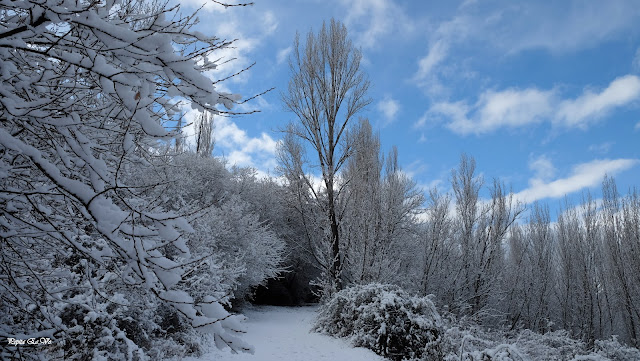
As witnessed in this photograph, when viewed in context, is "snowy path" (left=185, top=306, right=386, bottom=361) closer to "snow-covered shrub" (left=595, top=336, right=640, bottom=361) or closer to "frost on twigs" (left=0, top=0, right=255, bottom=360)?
"frost on twigs" (left=0, top=0, right=255, bottom=360)

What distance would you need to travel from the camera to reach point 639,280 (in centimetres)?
1588

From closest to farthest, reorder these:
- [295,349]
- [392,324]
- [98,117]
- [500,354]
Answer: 1. [98,117]
2. [500,354]
3. [295,349]
4. [392,324]

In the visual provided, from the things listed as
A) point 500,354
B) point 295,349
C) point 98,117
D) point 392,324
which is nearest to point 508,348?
point 500,354

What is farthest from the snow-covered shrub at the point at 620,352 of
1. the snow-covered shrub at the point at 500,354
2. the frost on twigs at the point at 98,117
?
the frost on twigs at the point at 98,117

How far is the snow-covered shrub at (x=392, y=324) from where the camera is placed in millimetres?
7984

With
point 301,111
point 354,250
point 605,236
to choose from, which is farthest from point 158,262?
point 605,236

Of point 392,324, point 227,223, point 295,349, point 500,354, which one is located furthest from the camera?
point 227,223

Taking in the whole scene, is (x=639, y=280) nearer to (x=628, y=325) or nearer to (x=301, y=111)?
(x=628, y=325)

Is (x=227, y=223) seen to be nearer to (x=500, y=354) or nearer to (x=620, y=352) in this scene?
(x=500, y=354)

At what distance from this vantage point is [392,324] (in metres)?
8.28

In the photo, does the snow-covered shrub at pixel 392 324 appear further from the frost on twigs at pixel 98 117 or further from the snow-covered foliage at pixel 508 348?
the frost on twigs at pixel 98 117

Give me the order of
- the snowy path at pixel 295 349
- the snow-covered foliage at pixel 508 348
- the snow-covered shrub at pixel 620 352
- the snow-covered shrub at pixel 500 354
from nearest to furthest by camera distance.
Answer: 1. the snow-covered shrub at pixel 500 354
2. the snow-covered foliage at pixel 508 348
3. the snowy path at pixel 295 349
4. the snow-covered shrub at pixel 620 352

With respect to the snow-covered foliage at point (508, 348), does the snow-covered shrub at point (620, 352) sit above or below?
below

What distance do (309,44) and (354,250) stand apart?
750 centimetres
